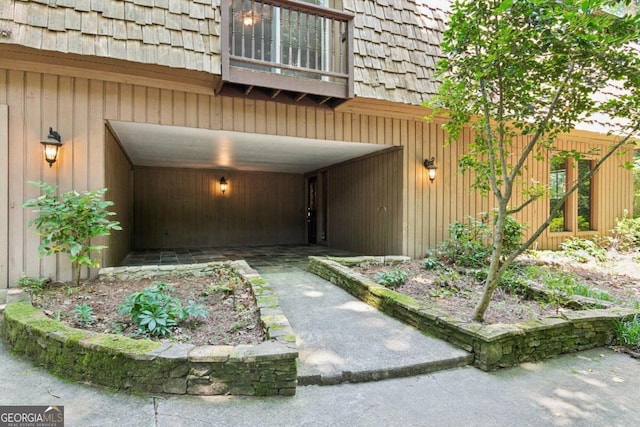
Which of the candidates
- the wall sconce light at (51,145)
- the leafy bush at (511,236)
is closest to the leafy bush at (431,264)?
the leafy bush at (511,236)

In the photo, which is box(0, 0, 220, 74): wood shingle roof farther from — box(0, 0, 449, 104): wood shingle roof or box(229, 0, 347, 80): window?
box(229, 0, 347, 80): window

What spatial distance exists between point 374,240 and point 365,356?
4.21 meters

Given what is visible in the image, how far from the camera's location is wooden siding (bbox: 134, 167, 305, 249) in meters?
8.59

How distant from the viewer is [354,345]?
2.80 metres

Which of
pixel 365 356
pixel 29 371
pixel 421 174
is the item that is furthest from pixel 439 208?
pixel 29 371

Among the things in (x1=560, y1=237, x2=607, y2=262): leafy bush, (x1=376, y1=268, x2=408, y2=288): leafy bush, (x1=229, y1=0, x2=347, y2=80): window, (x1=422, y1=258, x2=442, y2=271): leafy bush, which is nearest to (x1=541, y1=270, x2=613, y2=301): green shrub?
(x1=422, y1=258, x2=442, y2=271): leafy bush

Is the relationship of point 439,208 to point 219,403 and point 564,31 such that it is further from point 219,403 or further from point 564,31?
point 219,403

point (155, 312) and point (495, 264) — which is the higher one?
point (495, 264)

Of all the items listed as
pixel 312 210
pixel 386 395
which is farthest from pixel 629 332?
pixel 312 210

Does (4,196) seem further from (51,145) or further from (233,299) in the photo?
(233,299)

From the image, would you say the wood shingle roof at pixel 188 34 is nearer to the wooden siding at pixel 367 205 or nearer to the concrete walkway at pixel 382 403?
the wooden siding at pixel 367 205

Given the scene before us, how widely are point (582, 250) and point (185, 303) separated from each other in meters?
7.87

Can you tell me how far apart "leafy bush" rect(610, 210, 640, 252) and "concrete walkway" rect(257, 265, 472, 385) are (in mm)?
7385

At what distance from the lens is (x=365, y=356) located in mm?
2613
